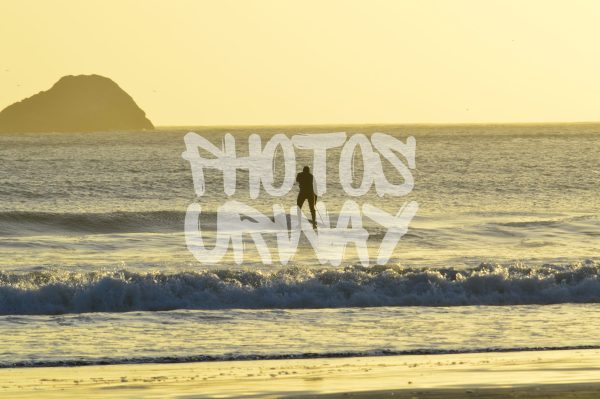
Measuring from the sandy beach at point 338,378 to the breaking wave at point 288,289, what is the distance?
254 inches

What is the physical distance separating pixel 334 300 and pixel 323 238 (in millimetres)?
9382

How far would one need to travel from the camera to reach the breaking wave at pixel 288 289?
21.5 meters

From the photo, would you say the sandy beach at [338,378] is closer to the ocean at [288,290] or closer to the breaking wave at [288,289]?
the ocean at [288,290]

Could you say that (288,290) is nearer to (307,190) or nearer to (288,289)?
(288,289)

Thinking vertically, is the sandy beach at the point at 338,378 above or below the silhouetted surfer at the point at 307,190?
below

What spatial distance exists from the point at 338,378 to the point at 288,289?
27.9 ft

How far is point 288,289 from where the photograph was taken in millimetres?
22469

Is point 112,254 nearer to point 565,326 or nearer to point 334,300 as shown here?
point 334,300

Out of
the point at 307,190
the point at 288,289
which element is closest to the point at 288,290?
the point at 288,289

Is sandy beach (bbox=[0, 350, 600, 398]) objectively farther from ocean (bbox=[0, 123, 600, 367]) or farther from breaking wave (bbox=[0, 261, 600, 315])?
breaking wave (bbox=[0, 261, 600, 315])

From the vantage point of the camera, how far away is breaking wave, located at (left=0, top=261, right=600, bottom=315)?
21500 mm

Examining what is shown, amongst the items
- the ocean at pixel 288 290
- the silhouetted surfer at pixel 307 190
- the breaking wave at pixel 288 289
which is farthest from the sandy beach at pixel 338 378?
the silhouetted surfer at pixel 307 190

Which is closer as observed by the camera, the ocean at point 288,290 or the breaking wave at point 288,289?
the ocean at point 288,290

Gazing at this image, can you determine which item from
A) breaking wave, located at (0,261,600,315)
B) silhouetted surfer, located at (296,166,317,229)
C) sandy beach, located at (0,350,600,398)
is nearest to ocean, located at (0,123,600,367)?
breaking wave, located at (0,261,600,315)
